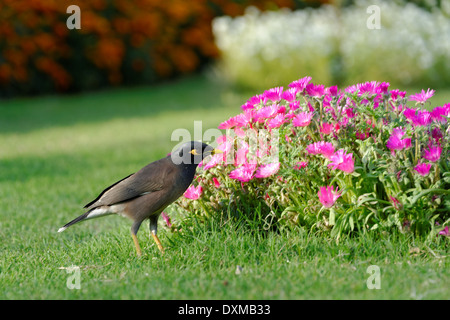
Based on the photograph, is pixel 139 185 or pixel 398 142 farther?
pixel 139 185

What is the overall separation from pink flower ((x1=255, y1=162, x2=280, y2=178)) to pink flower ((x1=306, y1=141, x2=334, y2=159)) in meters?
0.20

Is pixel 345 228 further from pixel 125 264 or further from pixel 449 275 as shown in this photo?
pixel 125 264

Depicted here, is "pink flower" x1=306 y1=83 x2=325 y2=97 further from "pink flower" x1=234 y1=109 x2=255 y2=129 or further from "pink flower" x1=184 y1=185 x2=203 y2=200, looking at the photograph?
"pink flower" x1=184 y1=185 x2=203 y2=200

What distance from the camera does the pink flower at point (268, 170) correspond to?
3.36m

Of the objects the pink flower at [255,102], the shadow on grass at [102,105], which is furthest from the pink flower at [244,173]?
the shadow on grass at [102,105]

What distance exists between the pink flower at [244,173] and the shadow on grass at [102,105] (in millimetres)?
6479

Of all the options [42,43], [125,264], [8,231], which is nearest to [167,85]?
[42,43]

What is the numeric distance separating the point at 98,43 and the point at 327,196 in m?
10.3

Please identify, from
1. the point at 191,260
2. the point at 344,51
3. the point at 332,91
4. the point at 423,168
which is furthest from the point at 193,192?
the point at 344,51

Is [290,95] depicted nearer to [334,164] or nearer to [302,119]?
[302,119]

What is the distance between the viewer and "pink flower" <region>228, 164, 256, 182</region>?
11.3 ft

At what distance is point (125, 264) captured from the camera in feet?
11.0

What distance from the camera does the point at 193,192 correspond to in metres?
3.66
